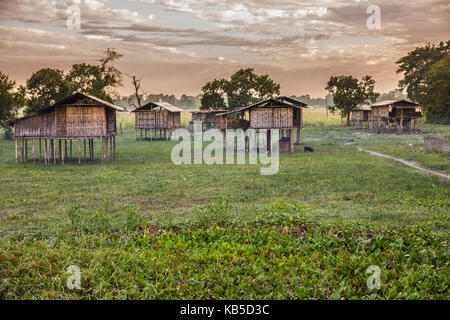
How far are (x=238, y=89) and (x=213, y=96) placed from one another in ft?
14.2

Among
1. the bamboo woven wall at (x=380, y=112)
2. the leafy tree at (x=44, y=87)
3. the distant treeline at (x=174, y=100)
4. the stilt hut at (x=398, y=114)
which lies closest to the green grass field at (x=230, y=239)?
the leafy tree at (x=44, y=87)

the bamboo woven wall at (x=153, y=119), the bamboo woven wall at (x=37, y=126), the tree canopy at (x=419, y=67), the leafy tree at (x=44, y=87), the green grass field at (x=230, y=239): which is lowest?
the green grass field at (x=230, y=239)

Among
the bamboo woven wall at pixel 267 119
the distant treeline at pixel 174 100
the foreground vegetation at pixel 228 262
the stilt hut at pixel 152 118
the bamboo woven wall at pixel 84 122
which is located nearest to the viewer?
the foreground vegetation at pixel 228 262

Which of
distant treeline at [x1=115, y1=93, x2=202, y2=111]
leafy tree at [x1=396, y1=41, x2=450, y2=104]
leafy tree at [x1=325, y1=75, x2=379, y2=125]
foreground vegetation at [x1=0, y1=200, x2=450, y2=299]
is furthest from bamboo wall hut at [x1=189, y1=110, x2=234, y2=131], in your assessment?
distant treeline at [x1=115, y1=93, x2=202, y2=111]

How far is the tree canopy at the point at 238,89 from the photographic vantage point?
64.4 meters

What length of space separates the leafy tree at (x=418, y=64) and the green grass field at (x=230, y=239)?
57.7m

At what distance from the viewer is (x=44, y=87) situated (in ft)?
137

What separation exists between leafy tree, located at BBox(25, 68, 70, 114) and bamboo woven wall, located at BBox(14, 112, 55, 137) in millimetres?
12108

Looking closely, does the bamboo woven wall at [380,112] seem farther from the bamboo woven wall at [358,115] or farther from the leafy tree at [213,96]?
the leafy tree at [213,96]

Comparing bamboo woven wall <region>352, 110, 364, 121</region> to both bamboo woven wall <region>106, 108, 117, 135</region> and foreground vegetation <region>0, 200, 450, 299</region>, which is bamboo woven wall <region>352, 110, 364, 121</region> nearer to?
bamboo woven wall <region>106, 108, 117, 135</region>

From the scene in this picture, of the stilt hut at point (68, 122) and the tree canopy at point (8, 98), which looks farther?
the tree canopy at point (8, 98)

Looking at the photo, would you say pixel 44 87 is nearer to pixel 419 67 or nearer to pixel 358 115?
pixel 358 115
